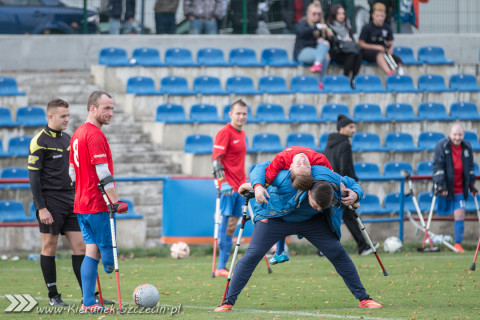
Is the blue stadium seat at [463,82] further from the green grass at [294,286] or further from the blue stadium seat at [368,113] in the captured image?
the green grass at [294,286]

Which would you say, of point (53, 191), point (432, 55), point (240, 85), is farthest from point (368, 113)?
point (53, 191)

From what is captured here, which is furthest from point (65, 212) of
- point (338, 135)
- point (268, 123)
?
point (268, 123)

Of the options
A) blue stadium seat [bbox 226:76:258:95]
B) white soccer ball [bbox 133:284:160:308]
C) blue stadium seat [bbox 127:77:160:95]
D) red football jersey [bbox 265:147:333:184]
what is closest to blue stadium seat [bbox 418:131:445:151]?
blue stadium seat [bbox 226:76:258:95]

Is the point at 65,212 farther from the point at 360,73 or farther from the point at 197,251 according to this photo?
the point at 360,73

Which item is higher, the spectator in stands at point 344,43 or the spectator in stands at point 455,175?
the spectator in stands at point 344,43

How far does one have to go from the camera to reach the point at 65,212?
879cm

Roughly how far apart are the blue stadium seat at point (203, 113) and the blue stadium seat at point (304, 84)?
242 centimetres

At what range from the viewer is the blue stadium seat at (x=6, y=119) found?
635 inches

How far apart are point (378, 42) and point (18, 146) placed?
30.5 ft

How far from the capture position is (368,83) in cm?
1934

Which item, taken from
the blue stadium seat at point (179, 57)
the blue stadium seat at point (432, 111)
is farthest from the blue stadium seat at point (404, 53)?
the blue stadium seat at point (179, 57)

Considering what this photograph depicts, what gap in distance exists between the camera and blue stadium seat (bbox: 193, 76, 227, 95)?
18359 mm

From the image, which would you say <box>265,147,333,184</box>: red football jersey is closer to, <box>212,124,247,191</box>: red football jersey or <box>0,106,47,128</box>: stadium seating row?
<box>212,124,247,191</box>: red football jersey

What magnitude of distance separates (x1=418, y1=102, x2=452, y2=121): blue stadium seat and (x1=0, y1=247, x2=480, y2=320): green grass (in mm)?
5586
